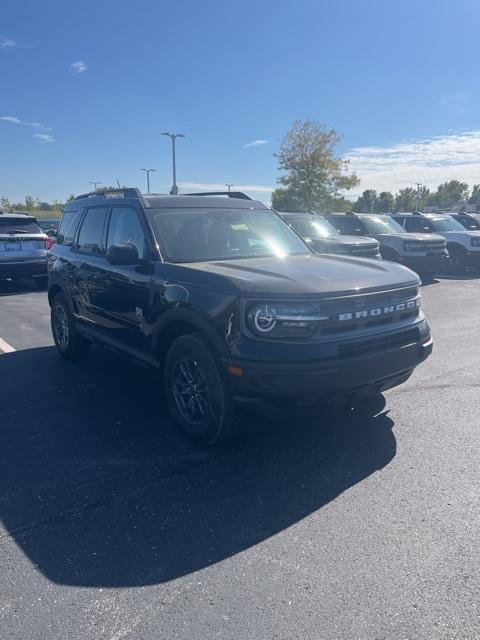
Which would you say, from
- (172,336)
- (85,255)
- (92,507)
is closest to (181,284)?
(172,336)

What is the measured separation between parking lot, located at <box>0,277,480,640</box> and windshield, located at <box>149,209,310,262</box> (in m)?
1.50

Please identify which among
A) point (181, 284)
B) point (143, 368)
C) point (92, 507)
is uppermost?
point (181, 284)

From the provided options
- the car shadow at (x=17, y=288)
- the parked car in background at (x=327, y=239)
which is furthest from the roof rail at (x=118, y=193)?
the car shadow at (x=17, y=288)

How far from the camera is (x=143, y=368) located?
15.5 ft

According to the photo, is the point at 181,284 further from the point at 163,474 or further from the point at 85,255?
the point at 85,255

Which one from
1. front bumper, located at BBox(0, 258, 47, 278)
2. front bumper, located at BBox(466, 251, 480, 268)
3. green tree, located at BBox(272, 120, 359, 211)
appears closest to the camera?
front bumper, located at BBox(0, 258, 47, 278)

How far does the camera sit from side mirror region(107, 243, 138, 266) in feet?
14.5

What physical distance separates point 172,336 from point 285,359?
48.2 inches

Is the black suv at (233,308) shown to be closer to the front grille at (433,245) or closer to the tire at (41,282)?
the tire at (41,282)

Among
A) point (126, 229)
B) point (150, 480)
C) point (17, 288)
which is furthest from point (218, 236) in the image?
point (17, 288)

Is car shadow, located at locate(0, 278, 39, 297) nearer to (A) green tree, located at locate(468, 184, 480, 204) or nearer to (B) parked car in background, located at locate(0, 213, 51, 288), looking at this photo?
(B) parked car in background, located at locate(0, 213, 51, 288)

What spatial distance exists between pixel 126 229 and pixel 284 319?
2.24 metres

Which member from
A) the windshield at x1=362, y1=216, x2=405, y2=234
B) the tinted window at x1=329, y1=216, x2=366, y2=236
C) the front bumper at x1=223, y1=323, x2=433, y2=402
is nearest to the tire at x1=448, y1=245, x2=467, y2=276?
the windshield at x1=362, y1=216, x2=405, y2=234

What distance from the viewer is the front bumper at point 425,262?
13.4 metres
